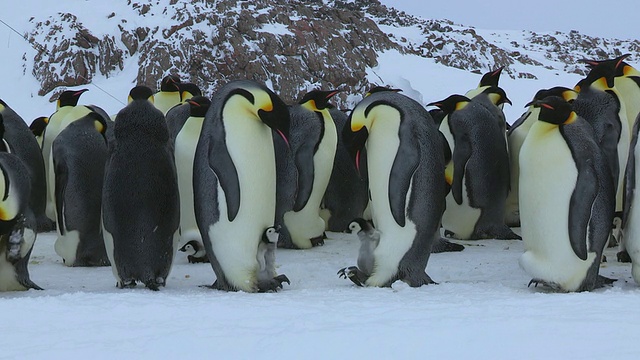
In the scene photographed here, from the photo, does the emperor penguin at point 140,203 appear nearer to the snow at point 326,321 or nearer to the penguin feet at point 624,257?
the snow at point 326,321

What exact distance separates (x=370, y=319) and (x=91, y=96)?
15932 mm

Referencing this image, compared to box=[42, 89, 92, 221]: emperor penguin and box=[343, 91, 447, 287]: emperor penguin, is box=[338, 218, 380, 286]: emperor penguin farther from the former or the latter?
box=[42, 89, 92, 221]: emperor penguin

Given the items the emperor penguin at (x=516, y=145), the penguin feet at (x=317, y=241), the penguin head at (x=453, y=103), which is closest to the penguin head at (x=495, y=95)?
the emperor penguin at (x=516, y=145)

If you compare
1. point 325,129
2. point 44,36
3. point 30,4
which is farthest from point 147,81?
point 325,129

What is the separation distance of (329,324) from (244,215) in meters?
1.49

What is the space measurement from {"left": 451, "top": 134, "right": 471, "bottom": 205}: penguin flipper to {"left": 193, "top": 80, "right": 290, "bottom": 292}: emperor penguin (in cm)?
226

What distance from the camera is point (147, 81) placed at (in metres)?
18.3

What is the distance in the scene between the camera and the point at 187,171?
5645 millimetres

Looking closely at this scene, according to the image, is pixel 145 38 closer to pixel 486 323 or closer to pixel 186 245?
pixel 186 245

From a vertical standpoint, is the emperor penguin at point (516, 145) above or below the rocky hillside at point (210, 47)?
above

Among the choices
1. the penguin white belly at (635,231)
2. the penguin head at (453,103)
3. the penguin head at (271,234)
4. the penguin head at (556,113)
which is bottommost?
the penguin head at (271,234)

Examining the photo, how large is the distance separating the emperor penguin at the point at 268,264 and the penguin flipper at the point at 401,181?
2.29ft

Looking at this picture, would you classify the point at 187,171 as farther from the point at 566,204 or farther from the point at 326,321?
the point at 326,321

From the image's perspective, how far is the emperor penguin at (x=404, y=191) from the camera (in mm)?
4305
